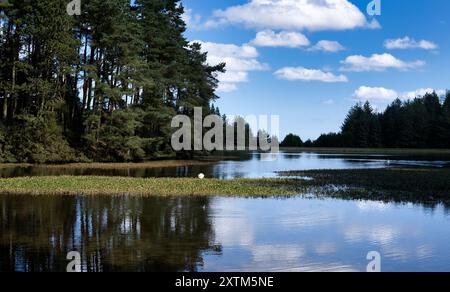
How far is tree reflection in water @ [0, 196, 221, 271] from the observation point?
10.0m

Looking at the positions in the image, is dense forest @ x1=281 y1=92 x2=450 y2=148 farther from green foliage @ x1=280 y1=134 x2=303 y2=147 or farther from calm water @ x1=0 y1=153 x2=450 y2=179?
calm water @ x1=0 y1=153 x2=450 y2=179

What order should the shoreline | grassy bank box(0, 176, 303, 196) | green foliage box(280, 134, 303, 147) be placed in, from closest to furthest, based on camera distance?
the shoreline
grassy bank box(0, 176, 303, 196)
green foliage box(280, 134, 303, 147)

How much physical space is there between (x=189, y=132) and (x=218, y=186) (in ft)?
100

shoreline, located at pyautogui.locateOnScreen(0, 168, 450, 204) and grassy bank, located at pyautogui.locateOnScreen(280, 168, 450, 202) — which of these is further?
grassy bank, located at pyautogui.locateOnScreen(280, 168, 450, 202)

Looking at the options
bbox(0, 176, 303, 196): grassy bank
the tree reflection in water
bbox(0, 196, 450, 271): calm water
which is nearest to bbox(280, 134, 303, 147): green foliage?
bbox(0, 176, 303, 196): grassy bank

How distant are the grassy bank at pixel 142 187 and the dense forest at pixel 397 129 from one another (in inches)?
4113

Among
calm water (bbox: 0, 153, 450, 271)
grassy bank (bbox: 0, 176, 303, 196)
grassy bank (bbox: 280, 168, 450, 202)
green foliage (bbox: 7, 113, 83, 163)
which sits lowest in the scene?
calm water (bbox: 0, 153, 450, 271)

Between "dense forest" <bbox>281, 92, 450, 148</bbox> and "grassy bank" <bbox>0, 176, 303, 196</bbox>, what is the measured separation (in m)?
104

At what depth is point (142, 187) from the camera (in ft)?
78.5

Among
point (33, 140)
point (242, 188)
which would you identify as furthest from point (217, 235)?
point (33, 140)

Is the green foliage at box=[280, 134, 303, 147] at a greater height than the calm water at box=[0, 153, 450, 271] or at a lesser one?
greater

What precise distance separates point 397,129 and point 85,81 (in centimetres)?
10008

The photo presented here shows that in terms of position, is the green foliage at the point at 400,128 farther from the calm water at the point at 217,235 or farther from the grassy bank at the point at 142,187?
the calm water at the point at 217,235
